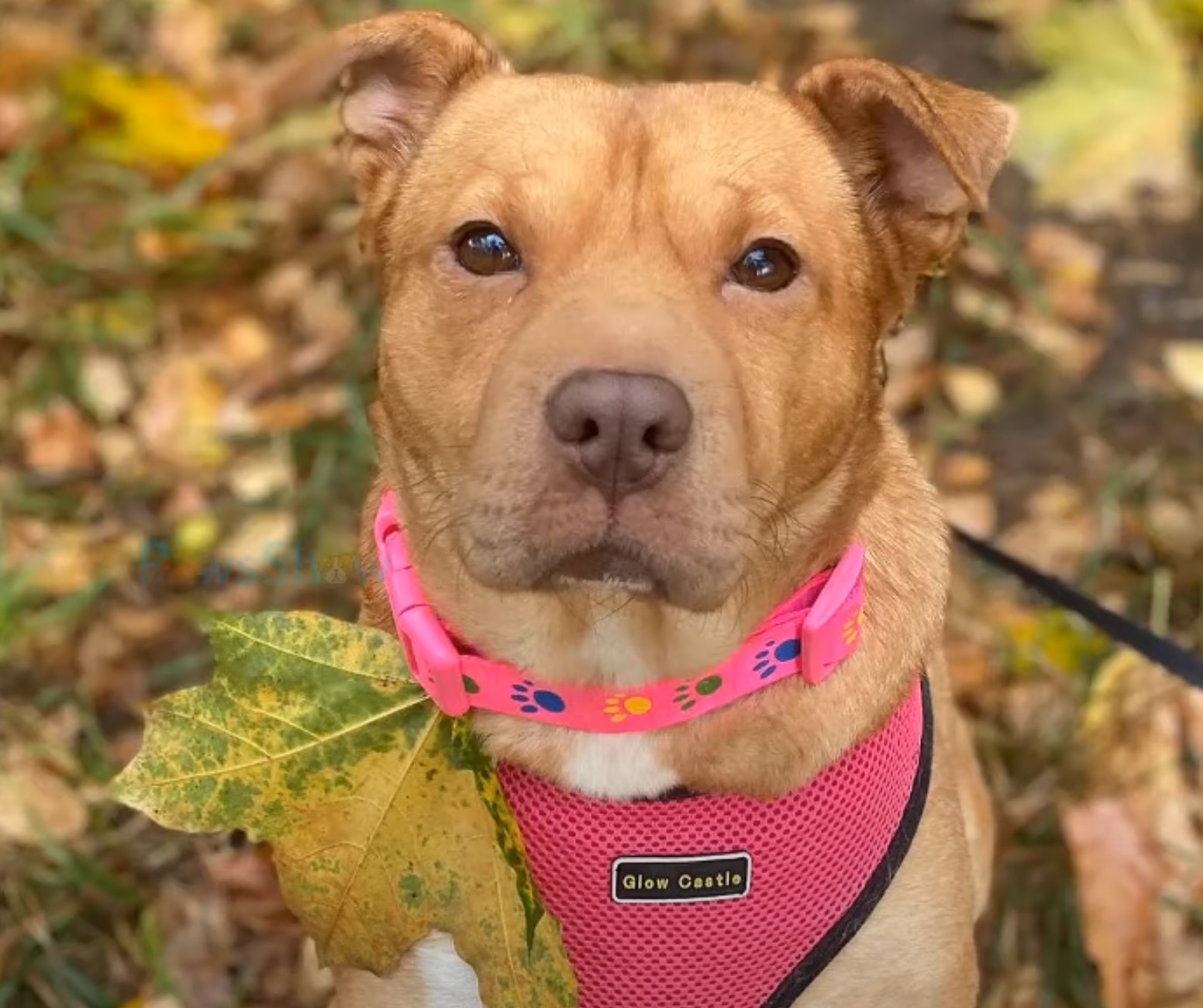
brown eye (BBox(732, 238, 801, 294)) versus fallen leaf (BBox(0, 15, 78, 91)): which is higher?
brown eye (BBox(732, 238, 801, 294))

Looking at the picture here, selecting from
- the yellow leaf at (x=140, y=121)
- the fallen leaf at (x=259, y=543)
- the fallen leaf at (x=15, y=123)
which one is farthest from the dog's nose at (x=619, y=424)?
the fallen leaf at (x=15, y=123)

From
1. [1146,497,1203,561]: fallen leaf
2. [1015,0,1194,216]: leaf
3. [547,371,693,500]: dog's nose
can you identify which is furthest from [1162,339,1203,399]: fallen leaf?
[547,371,693,500]: dog's nose

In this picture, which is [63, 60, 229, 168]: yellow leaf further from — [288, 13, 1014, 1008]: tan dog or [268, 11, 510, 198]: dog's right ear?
[288, 13, 1014, 1008]: tan dog

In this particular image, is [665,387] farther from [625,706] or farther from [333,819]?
[333,819]

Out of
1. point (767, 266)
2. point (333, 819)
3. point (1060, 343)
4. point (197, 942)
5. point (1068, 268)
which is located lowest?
point (197, 942)

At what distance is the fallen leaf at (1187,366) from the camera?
176 inches

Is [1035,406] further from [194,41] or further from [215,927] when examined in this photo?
[194,41]

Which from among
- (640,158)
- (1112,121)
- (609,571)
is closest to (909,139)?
(640,158)

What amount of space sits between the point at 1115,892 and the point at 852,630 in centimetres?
143

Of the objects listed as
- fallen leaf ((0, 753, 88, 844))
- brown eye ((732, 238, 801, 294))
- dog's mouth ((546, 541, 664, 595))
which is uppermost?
brown eye ((732, 238, 801, 294))

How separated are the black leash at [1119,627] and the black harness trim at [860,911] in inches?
28.9

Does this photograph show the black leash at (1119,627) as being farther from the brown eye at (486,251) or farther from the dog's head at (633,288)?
the brown eye at (486,251)

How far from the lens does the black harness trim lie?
245 cm

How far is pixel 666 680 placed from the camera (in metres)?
2.38
